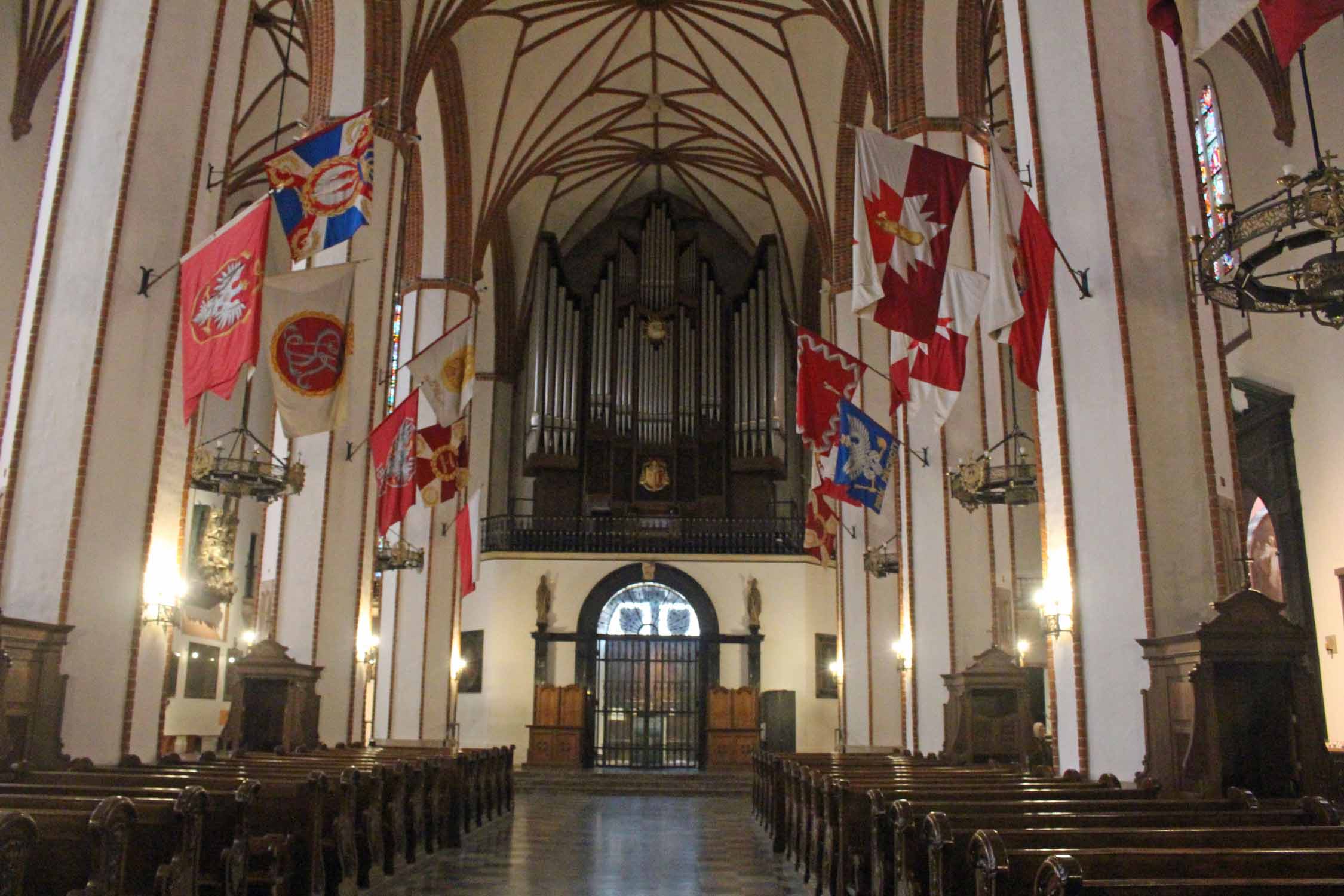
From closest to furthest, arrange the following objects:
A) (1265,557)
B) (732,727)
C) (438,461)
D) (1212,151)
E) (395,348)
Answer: (438,461) → (1265,557) → (1212,151) → (395,348) → (732,727)

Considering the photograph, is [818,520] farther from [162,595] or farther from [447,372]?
[162,595]

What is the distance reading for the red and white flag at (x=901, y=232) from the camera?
8922mm

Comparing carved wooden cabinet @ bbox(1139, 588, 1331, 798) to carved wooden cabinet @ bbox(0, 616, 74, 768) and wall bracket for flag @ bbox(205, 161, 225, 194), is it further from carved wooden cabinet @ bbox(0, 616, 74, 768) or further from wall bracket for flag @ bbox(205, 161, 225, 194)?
wall bracket for flag @ bbox(205, 161, 225, 194)

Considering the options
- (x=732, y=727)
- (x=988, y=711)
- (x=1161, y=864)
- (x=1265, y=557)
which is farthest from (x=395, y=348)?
(x=1161, y=864)

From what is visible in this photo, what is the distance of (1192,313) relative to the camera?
905cm

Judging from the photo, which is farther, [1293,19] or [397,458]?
[397,458]

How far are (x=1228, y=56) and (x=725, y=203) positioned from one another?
45.9 feet

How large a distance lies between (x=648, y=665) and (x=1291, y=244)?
1897cm

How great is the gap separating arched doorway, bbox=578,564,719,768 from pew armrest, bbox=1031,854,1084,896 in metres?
20.7

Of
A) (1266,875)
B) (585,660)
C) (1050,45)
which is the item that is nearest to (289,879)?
(1266,875)

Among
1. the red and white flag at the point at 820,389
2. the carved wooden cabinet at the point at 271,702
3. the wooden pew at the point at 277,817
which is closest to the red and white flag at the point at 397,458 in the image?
the carved wooden cabinet at the point at 271,702

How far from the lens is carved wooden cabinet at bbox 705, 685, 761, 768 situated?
23562 millimetres

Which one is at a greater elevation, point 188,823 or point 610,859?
point 188,823

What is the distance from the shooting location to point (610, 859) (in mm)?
10555
